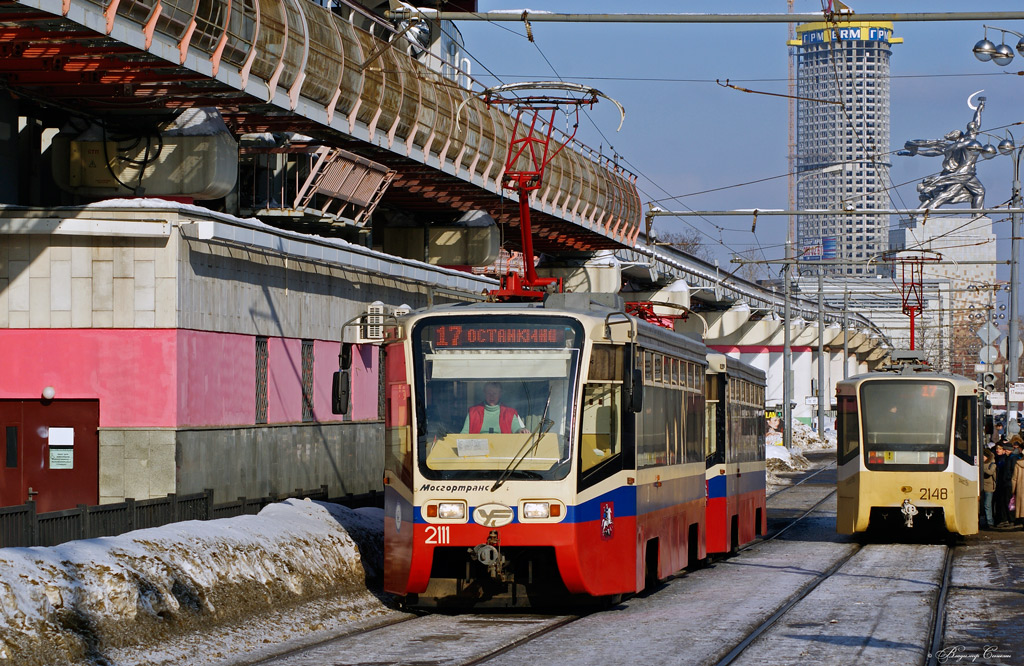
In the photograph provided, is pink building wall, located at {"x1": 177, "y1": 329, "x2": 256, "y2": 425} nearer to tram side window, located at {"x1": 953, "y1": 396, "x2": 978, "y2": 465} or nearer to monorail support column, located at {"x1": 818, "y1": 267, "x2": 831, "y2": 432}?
tram side window, located at {"x1": 953, "y1": 396, "x2": 978, "y2": 465}

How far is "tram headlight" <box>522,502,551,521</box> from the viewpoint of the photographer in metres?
13.6

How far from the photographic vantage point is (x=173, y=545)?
13305mm

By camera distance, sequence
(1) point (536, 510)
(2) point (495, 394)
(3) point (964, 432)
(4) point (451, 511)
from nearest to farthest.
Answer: (1) point (536, 510)
(4) point (451, 511)
(2) point (495, 394)
(3) point (964, 432)

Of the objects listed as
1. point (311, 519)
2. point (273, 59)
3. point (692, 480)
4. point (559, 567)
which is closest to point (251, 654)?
point (559, 567)

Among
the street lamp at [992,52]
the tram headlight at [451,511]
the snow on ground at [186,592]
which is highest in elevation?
the street lamp at [992,52]

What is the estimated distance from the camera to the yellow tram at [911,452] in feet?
76.5

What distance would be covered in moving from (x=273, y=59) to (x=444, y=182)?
36.4 ft

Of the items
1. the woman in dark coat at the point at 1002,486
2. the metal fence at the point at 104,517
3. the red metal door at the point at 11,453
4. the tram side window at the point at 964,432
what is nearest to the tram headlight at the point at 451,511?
the metal fence at the point at 104,517

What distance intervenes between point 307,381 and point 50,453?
595 cm

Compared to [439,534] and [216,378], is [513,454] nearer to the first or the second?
[439,534]

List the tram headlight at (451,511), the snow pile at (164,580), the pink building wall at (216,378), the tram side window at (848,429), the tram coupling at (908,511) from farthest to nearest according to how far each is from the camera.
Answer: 1. the tram side window at (848,429)
2. the tram coupling at (908,511)
3. the pink building wall at (216,378)
4. the tram headlight at (451,511)
5. the snow pile at (164,580)

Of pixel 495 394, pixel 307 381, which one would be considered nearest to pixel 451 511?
pixel 495 394

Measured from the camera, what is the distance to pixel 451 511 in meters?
13.7

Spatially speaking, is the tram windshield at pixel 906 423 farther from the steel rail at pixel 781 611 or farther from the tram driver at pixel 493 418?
the tram driver at pixel 493 418
